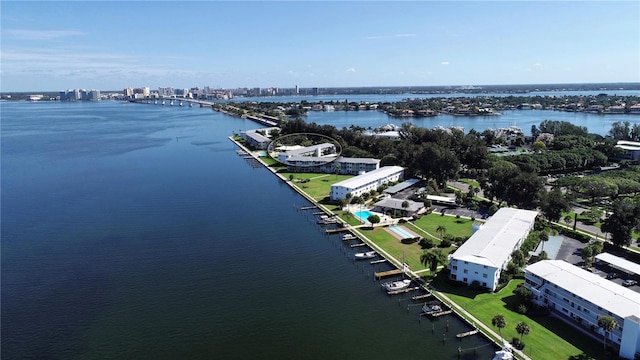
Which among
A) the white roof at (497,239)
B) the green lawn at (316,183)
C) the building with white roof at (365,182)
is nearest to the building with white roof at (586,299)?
the white roof at (497,239)

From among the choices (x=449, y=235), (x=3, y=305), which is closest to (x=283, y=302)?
(x=449, y=235)

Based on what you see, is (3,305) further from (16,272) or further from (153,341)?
(153,341)

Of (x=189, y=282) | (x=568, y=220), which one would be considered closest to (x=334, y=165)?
(x=568, y=220)

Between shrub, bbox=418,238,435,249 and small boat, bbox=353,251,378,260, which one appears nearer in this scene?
small boat, bbox=353,251,378,260

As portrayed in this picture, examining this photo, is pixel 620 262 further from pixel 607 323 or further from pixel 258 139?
pixel 258 139

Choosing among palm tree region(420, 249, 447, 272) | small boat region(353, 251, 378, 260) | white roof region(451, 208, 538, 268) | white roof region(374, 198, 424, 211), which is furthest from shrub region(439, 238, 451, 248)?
white roof region(374, 198, 424, 211)

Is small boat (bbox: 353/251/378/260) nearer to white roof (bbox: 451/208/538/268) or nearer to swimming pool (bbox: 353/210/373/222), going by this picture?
white roof (bbox: 451/208/538/268)

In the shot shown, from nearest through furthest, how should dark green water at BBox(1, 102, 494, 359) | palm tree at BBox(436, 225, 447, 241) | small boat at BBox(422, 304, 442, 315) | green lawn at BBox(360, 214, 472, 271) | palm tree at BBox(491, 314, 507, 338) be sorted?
palm tree at BBox(491, 314, 507, 338) → dark green water at BBox(1, 102, 494, 359) → small boat at BBox(422, 304, 442, 315) → green lawn at BBox(360, 214, 472, 271) → palm tree at BBox(436, 225, 447, 241)
